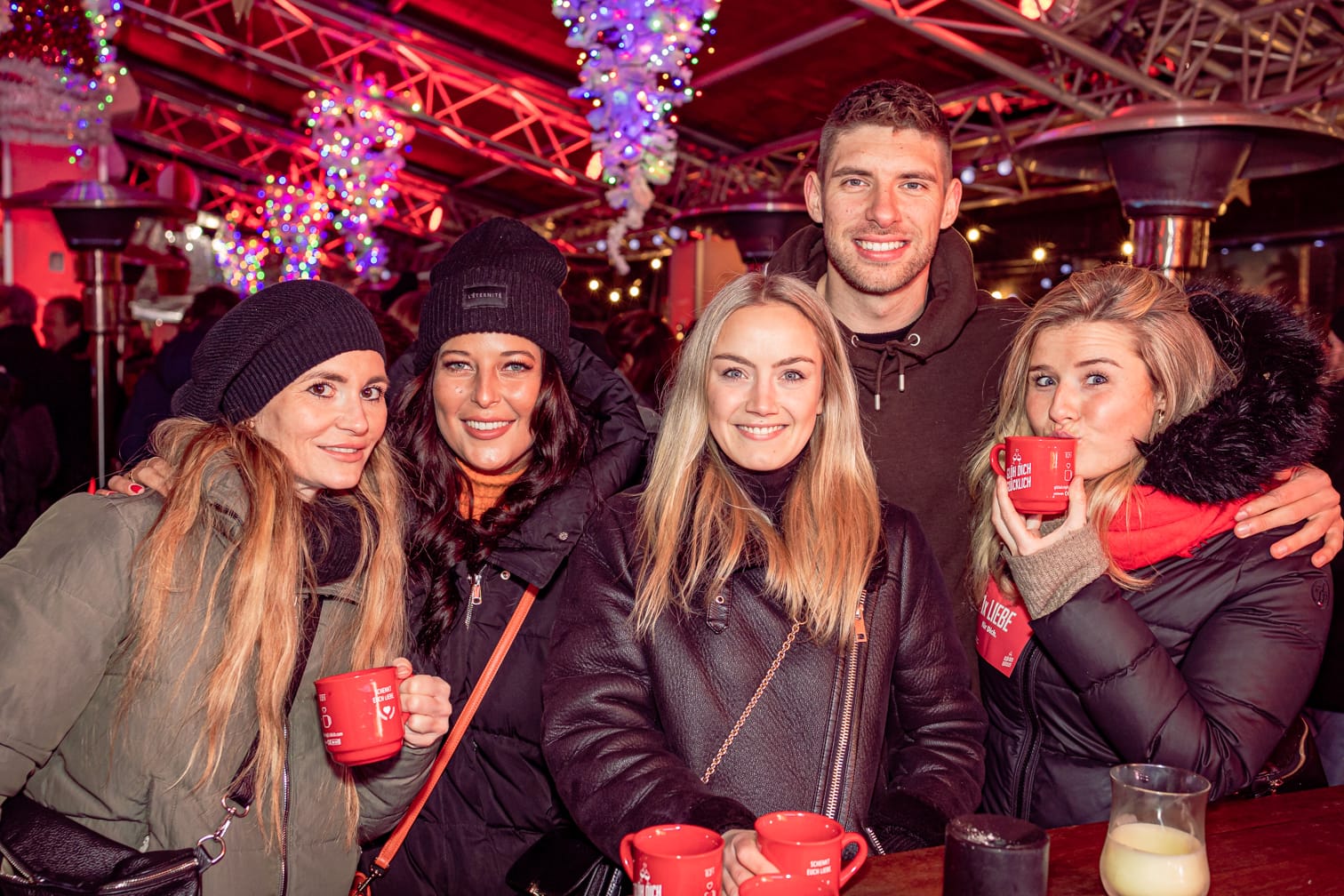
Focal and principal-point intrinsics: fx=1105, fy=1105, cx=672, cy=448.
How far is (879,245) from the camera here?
2744 millimetres

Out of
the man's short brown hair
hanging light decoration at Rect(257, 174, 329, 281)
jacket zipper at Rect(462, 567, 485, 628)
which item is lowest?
jacket zipper at Rect(462, 567, 485, 628)

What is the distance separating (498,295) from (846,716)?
1.25m

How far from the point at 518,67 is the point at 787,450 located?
388 inches

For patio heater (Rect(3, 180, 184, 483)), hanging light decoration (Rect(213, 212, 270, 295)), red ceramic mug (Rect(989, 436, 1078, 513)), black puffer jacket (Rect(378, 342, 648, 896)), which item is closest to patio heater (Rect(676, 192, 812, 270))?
patio heater (Rect(3, 180, 184, 483))

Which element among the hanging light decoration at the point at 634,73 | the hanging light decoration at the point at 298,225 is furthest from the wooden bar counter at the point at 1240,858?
the hanging light decoration at the point at 298,225

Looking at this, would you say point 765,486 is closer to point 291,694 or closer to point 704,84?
point 291,694

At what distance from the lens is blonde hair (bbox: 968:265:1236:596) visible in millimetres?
2191

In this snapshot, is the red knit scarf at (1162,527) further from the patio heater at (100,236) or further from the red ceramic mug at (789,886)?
the patio heater at (100,236)

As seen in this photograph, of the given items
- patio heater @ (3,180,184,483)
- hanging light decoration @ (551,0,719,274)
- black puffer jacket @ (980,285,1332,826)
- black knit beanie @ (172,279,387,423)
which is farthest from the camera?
hanging light decoration @ (551,0,719,274)

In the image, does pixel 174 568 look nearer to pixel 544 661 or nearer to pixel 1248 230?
pixel 544 661

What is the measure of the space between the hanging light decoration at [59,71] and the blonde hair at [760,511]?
16.7 ft

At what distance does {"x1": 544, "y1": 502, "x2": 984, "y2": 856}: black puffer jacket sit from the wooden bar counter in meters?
0.23

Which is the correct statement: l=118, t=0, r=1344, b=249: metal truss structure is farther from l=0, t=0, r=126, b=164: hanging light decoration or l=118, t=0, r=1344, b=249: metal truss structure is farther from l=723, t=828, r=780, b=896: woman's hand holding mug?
l=723, t=828, r=780, b=896: woman's hand holding mug

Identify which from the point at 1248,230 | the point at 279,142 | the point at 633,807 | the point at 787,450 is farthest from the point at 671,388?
the point at 279,142
